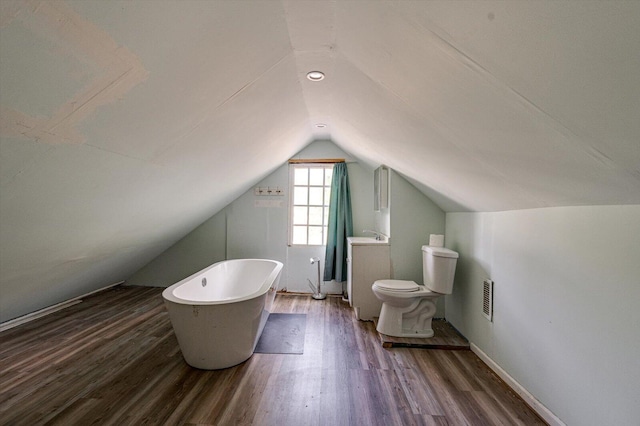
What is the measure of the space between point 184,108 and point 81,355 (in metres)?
2.36

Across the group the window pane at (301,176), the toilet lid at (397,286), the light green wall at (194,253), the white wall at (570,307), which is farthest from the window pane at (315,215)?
the white wall at (570,307)

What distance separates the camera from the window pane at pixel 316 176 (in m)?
4.34

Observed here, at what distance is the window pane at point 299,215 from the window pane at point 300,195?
9cm

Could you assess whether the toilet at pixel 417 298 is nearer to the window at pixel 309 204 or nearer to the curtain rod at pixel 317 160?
the window at pixel 309 204

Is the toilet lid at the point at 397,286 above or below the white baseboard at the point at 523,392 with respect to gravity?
above

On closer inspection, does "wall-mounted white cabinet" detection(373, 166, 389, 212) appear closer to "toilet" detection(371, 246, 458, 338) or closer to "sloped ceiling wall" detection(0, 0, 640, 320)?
"toilet" detection(371, 246, 458, 338)

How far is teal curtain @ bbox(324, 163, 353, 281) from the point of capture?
4.03 metres

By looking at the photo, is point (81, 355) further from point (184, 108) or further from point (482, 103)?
point (482, 103)

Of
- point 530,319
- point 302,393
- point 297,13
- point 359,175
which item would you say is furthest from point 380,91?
point 359,175

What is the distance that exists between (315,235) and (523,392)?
2985 millimetres

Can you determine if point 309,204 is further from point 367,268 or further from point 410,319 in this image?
point 410,319

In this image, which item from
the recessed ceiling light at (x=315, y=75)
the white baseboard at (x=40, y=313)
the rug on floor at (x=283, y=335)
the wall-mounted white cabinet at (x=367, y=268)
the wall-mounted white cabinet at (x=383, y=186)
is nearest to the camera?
the recessed ceiling light at (x=315, y=75)

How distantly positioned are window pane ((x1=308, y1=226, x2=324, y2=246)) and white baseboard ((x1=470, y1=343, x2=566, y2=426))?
2.46m

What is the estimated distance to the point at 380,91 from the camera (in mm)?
1657
